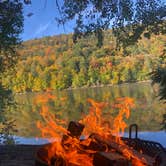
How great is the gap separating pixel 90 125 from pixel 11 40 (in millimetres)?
6928

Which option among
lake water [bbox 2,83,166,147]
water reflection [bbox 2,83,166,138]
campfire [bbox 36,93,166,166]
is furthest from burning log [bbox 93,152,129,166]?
water reflection [bbox 2,83,166,138]

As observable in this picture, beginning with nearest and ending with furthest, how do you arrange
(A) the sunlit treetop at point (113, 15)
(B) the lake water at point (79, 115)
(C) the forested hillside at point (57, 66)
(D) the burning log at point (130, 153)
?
(D) the burning log at point (130, 153) → (A) the sunlit treetop at point (113, 15) → (B) the lake water at point (79, 115) → (C) the forested hillside at point (57, 66)

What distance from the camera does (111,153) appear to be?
3.97 meters

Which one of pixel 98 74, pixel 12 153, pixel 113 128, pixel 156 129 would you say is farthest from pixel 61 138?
pixel 98 74

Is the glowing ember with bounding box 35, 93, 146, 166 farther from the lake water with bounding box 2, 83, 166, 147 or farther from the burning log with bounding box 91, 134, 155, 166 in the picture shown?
the lake water with bounding box 2, 83, 166, 147

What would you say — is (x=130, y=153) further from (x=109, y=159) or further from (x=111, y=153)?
(x=109, y=159)

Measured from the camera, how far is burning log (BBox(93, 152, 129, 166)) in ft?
12.2

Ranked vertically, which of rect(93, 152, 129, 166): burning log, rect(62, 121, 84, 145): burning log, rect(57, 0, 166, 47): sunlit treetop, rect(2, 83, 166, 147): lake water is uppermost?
rect(57, 0, 166, 47): sunlit treetop

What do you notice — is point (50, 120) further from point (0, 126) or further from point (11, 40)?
point (0, 126)

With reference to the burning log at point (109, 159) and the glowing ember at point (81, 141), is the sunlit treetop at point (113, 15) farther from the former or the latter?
the burning log at point (109, 159)

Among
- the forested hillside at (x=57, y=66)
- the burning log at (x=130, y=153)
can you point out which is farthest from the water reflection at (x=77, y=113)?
the burning log at (x=130, y=153)

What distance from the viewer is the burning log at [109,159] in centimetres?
371

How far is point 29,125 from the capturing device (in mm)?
33969

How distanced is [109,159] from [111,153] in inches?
9.3
